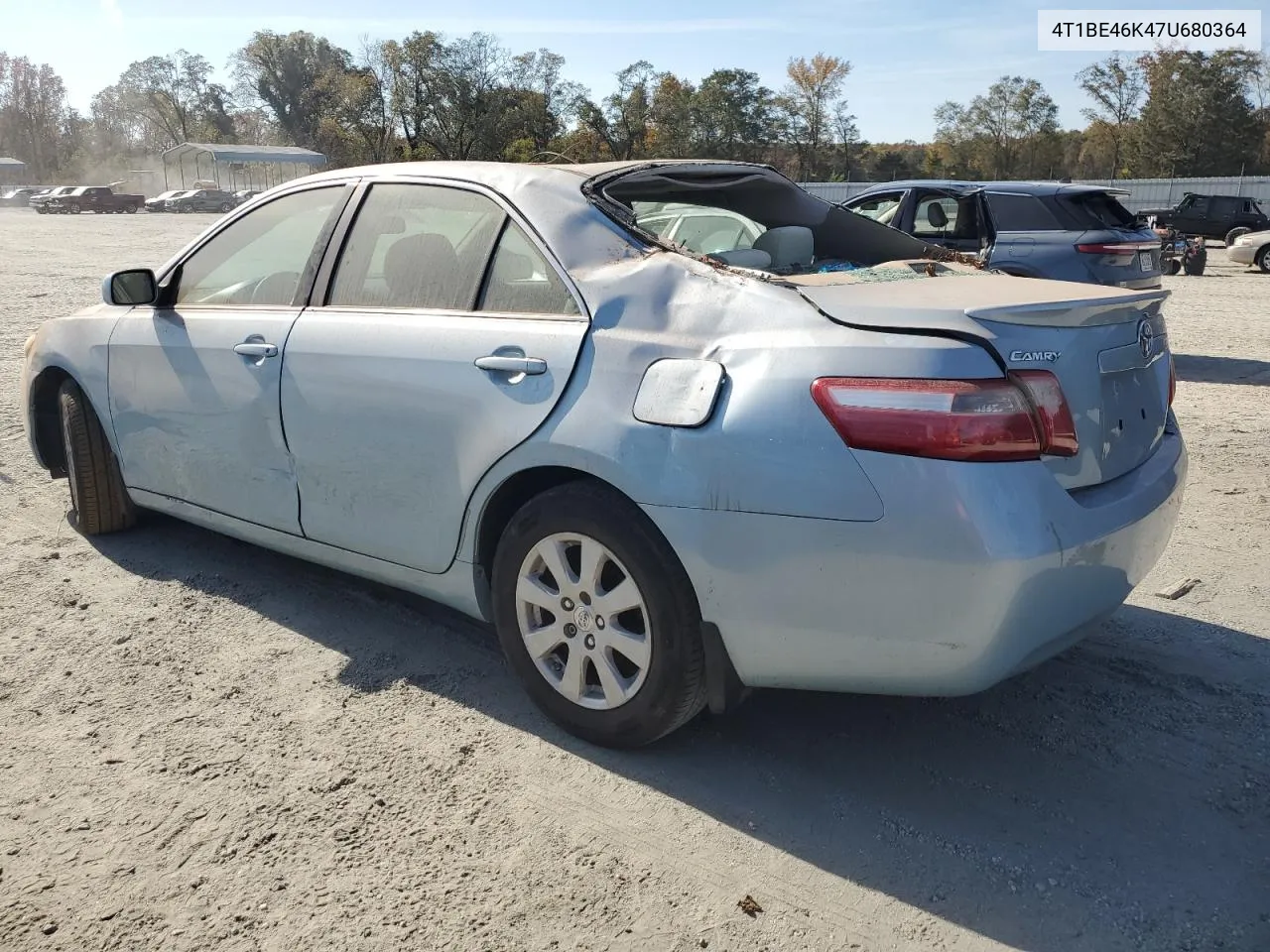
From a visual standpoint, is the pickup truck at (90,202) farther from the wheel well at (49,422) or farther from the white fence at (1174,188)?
the wheel well at (49,422)

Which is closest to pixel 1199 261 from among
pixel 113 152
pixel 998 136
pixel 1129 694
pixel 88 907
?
pixel 1129 694

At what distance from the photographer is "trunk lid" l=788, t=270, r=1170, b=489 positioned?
8.39ft

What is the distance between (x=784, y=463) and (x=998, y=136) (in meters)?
67.4

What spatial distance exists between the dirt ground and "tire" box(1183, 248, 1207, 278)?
19.1 metres

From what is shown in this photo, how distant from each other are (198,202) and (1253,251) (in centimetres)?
5119

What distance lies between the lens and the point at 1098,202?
10258 mm

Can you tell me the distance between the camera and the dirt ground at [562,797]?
7.82 ft

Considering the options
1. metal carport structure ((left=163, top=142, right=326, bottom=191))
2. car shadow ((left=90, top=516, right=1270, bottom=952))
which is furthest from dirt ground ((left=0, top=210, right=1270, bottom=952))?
metal carport structure ((left=163, top=142, right=326, bottom=191))

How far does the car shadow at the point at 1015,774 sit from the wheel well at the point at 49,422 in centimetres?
181

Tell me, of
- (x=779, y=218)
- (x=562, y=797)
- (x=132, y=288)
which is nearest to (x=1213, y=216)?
(x=779, y=218)

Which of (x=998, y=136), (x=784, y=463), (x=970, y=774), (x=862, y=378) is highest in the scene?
(x=998, y=136)

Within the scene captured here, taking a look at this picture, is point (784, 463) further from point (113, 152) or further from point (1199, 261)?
point (113, 152)

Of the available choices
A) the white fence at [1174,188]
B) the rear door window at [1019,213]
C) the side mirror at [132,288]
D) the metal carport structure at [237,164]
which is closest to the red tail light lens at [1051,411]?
the side mirror at [132,288]

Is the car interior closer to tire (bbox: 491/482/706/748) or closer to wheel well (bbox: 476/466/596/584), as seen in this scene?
wheel well (bbox: 476/466/596/584)
